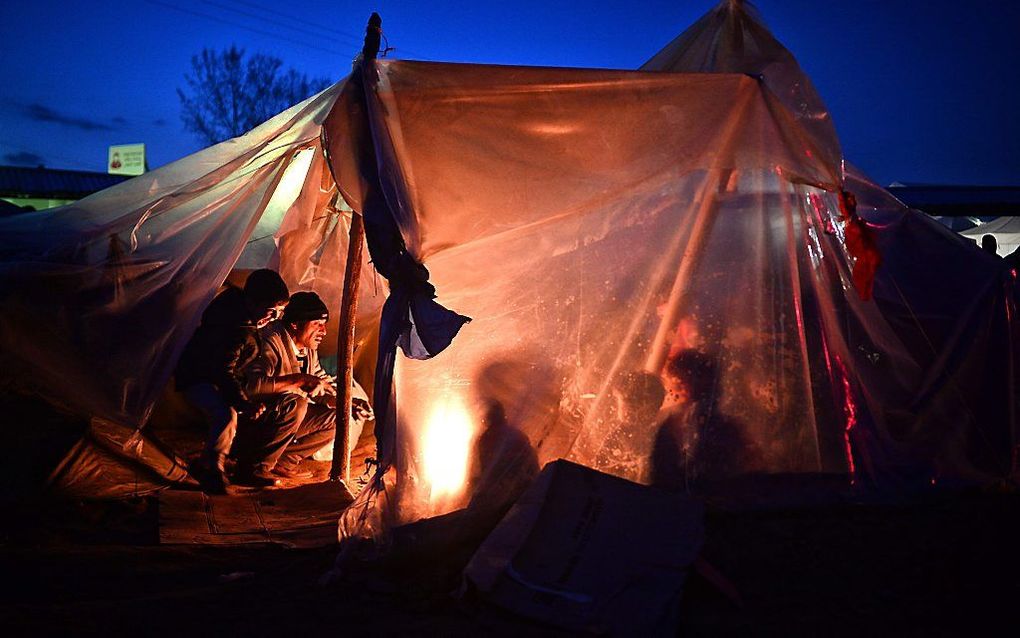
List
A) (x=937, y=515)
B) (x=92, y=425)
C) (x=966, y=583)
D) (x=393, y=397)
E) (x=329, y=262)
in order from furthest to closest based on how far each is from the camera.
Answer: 1. (x=329, y=262)
2. (x=92, y=425)
3. (x=937, y=515)
4. (x=393, y=397)
5. (x=966, y=583)

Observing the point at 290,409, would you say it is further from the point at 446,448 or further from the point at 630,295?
the point at 630,295

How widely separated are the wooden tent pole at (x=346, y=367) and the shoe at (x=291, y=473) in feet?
0.68

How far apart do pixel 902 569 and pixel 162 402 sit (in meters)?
5.06

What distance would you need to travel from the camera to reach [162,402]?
5832 millimetres

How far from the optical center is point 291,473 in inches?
222

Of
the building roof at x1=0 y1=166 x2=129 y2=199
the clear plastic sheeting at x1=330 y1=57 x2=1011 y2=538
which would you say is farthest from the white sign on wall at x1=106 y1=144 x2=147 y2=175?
the clear plastic sheeting at x1=330 y1=57 x2=1011 y2=538

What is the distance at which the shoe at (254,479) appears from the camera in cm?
535

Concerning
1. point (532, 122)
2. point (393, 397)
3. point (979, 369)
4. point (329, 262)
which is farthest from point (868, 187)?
point (329, 262)

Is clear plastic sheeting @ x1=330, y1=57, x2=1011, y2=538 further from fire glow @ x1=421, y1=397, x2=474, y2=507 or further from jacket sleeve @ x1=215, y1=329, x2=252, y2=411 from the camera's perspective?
jacket sleeve @ x1=215, y1=329, x2=252, y2=411

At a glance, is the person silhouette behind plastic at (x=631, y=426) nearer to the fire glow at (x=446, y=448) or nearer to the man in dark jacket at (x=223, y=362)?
the fire glow at (x=446, y=448)

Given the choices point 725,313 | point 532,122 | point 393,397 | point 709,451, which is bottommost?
point 709,451

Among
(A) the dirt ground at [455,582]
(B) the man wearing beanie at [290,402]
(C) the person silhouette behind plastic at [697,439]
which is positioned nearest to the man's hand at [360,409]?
(B) the man wearing beanie at [290,402]

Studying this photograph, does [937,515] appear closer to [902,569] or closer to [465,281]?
[902,569]

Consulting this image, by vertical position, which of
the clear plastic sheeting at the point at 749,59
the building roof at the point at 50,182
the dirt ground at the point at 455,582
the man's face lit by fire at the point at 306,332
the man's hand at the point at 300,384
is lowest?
the dirt ground at the point at 455,582
